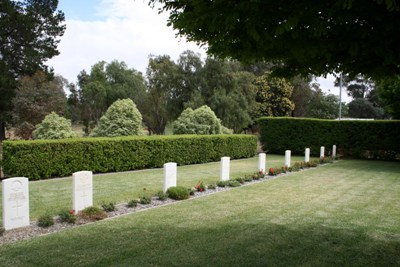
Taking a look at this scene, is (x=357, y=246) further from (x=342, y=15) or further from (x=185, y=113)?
(x=185, y=113)

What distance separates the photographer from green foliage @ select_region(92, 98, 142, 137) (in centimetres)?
2098

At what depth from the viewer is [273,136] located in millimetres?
→ 28484

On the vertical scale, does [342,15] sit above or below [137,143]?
above

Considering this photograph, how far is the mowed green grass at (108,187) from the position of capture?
369 inches

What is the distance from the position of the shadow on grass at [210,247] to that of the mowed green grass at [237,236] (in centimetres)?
1

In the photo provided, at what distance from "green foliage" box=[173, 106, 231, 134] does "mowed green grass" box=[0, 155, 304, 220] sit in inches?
289

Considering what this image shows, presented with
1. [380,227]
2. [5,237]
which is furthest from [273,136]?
[5,237]

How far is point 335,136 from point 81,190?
73.2 ft

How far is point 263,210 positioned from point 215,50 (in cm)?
536

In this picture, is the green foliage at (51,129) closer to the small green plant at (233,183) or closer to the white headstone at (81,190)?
the small green plant at (233,183)

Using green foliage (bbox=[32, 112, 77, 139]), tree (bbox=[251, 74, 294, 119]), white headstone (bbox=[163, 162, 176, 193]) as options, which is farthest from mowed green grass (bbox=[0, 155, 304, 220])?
tree (bbox=[251, 74, 294, 119])

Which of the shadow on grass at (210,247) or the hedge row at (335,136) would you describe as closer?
the shadow on grass at (210,247)

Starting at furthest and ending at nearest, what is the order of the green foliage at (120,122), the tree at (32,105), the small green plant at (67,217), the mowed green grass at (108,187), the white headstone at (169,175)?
the tree at (32,105) < the green foliage at (120,122) < the white headstone at (169,175) < the mowed green grass at (108,187) < the small green plant at (67,217)

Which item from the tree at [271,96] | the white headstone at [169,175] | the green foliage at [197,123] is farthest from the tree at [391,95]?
the white headstone at [169,175]
